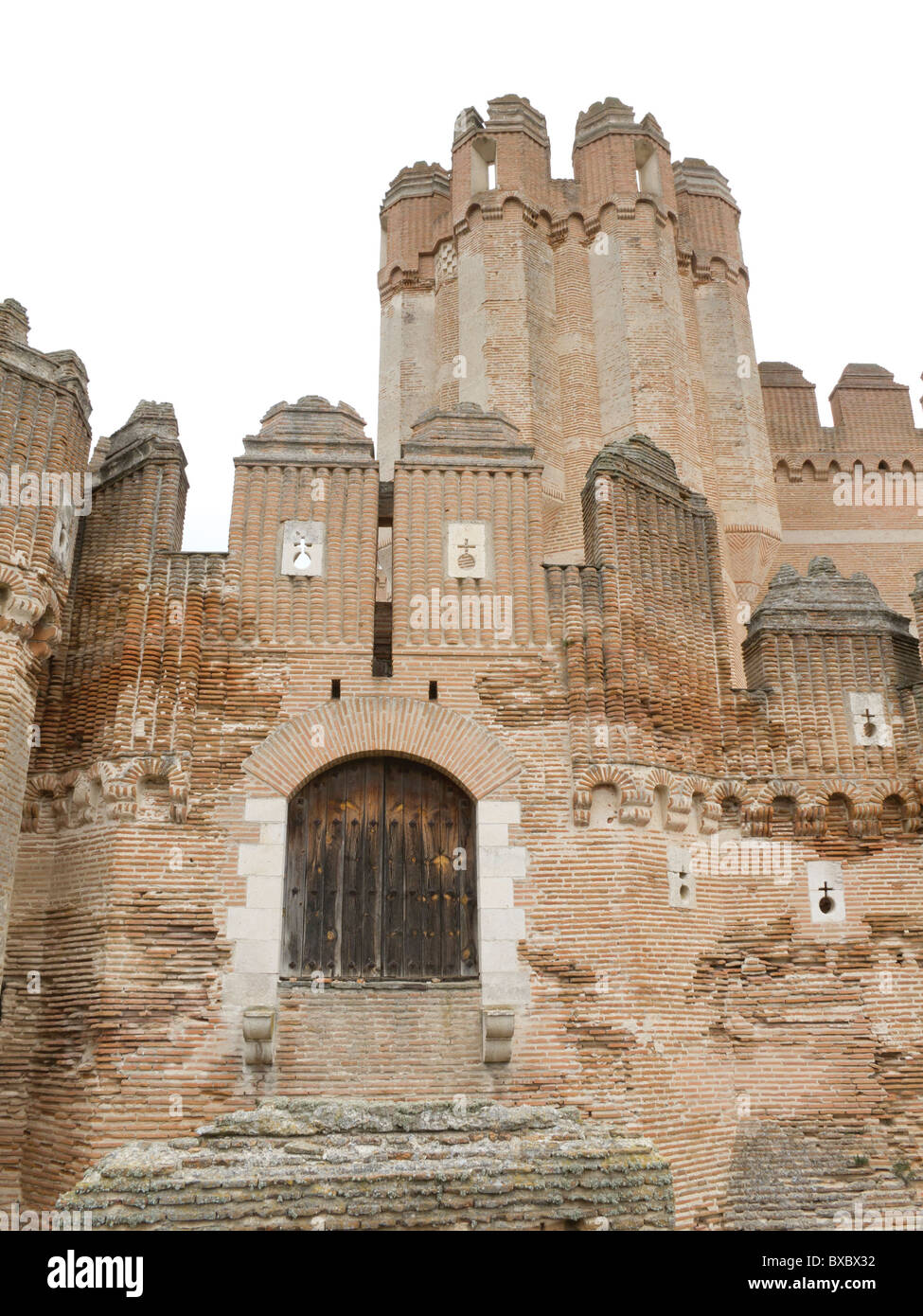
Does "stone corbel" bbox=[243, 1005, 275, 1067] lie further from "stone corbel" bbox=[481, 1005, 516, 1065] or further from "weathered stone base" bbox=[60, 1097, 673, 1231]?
"stone corbel" bbox=[481, 1005, 516, 1065]

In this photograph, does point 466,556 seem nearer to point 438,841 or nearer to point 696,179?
point 438,841

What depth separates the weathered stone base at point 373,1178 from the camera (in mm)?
7582

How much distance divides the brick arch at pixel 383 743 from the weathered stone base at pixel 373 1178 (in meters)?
3.15

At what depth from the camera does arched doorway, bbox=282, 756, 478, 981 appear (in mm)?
10250

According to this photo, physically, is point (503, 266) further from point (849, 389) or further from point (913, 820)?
point (913, 820)

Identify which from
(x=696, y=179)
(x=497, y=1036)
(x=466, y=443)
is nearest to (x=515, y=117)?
(x=696, y=179)

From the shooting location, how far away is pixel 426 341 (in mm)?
20938

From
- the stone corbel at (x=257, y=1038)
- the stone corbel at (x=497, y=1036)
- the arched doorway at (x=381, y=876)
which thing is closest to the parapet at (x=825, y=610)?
the arched doorway at (x=381, y=876)

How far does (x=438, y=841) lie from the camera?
10.7 meters

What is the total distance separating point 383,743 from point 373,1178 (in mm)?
4143

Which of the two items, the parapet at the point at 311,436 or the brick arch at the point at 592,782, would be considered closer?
the brick arch at the point at 592,782

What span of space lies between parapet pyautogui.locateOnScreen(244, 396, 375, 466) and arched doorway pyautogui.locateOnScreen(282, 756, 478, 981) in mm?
3564

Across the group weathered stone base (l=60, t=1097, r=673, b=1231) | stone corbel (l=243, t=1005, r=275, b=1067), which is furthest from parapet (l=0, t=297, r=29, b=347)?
weathered stone base (l=60, t=1097, r=673, b=1231)

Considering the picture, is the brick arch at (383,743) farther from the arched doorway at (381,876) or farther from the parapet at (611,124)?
the parapet at (611,124)
